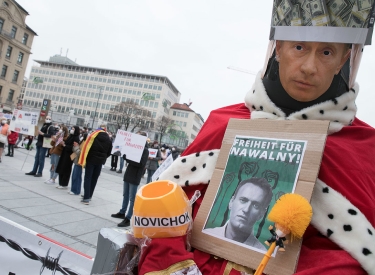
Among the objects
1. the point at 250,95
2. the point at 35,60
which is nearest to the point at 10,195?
the point at 250,95

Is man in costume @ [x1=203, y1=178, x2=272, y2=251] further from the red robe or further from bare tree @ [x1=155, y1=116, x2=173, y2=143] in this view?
bare tree @ [x1=155, y1=116, x2=173, y2=143]

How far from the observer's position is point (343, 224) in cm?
123

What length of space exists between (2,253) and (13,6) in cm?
5490

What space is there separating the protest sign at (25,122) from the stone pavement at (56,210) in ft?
5.50

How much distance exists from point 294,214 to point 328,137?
475 mm

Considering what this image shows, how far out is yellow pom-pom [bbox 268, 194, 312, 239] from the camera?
111cm

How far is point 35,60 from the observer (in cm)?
9800

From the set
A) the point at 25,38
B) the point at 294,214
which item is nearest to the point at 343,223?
the point at 294,214

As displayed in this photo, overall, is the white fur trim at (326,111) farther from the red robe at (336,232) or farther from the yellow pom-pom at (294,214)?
the yellow pom-pom at (294,214)

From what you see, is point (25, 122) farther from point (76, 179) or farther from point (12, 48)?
point (12, 48)

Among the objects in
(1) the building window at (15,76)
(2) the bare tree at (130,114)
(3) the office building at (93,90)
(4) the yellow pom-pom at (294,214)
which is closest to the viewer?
(4) the yellow pom-pom at (294,214)

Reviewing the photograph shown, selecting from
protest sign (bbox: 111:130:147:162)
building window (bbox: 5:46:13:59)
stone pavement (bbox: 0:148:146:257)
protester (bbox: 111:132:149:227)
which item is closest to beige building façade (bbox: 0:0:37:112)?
building window (bbox: 5:46:13:59)

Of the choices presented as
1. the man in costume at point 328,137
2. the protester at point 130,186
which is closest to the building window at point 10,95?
the protester at point 130,186

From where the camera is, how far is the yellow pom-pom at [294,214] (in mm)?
1112
